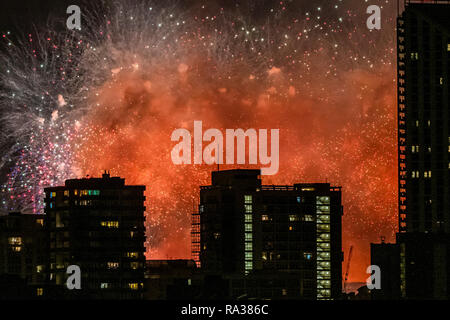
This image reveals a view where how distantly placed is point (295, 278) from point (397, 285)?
17073 mm

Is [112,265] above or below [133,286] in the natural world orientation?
above

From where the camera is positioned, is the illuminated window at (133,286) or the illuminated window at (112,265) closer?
the illuminated window at (133,286)

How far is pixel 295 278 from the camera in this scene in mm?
198875

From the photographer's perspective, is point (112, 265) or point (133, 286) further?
point (112, 265)

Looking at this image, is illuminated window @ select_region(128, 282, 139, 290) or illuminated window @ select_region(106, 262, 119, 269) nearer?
illuminated window @ select_region(128, 282, 139, 290)

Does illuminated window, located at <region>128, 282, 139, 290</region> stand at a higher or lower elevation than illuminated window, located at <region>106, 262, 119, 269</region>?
lower

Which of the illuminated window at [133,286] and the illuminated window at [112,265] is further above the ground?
the illuminated window at [112,265]

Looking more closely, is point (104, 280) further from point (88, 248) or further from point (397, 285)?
point (397, 285)
